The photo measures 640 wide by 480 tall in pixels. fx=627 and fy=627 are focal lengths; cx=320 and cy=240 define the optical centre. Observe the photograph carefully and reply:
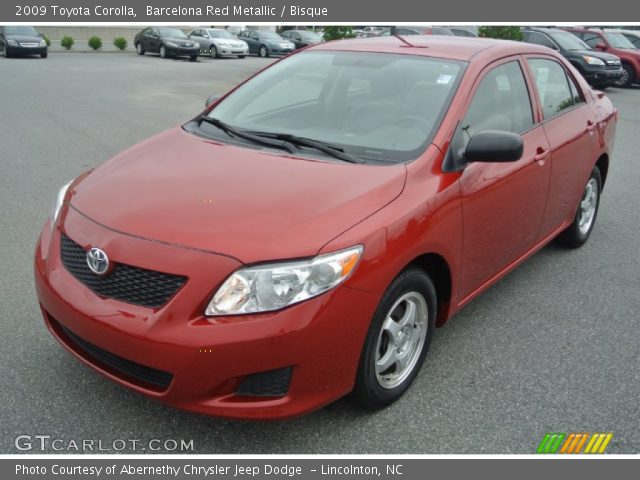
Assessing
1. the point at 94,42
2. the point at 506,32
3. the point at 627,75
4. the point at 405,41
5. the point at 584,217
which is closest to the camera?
the point at 405,41

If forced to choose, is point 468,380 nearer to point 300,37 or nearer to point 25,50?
point 25,50

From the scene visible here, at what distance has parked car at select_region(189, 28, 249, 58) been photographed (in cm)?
2831

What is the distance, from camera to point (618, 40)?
800 inches

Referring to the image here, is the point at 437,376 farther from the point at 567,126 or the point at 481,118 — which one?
the point at 567,126

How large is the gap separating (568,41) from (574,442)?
17678mm

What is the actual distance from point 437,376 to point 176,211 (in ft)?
5.39

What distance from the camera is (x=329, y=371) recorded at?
2.58 meters

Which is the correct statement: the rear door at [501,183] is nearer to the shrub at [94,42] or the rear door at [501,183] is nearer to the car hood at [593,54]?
the car hood at [593,54]

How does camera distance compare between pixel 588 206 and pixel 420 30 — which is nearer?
pixel 588 206

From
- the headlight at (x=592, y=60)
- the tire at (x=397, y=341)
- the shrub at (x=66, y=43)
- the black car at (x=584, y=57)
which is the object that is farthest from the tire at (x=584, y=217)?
the shrub at (x=66, y=43)

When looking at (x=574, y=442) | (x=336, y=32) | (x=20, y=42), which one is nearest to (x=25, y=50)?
(x=20, y=42)

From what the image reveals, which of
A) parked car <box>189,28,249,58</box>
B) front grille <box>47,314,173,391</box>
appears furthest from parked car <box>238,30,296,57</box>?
front grille <box>47,314,173,391</box>

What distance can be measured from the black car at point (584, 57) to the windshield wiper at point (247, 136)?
15.6 metres

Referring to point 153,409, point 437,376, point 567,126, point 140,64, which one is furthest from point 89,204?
point 140,64
